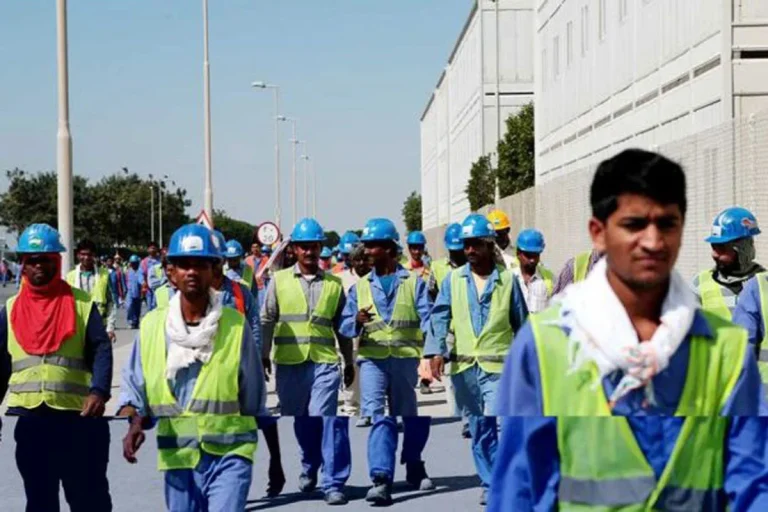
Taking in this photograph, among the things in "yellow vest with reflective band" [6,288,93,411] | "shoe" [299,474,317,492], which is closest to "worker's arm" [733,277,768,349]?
"shoe" [299,474,317,492]

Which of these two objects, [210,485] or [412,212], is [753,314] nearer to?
[210,485]

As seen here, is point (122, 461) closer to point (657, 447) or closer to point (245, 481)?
point (245, 481)

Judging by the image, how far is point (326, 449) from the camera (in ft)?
19.7

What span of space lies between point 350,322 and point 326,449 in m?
4.85

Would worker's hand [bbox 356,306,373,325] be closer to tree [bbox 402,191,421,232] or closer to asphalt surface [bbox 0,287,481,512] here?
asphalt surface [bbox 0,287,481,512]

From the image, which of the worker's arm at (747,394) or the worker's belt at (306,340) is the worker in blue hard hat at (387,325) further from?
the worker's arm at (747,394)

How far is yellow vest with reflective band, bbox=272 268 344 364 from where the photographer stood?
35.1 feet

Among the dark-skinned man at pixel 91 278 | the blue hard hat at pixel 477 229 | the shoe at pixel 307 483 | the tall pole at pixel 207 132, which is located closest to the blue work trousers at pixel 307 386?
the blue hard hat at pixel 477 229

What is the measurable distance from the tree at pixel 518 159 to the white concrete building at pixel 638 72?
107 inches

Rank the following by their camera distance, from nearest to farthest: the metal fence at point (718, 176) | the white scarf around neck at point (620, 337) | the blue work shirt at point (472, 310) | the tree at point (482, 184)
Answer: the white scarf around neck at point (620, 337)
the blue work shirt at point (472, 310)
the metal fence at point (718, 176)
the tree at point (482, 184)

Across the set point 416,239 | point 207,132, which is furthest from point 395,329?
point 207,132

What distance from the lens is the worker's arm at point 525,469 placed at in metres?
3.38

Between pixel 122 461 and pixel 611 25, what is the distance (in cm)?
3095

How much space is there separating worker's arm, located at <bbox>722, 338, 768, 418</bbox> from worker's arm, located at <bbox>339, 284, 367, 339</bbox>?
24.4ft
